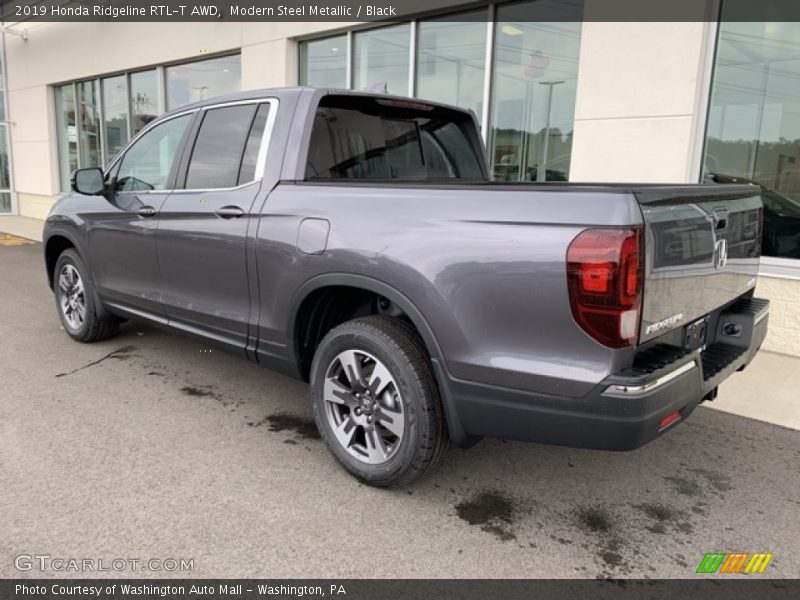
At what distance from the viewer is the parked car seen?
18.4 feet

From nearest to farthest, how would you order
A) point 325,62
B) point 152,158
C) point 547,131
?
point 152,158
point 547,131
point 325,62

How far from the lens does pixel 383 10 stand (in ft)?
27.3

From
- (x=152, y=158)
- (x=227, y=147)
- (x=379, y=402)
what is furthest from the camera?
(x=152, y=158)

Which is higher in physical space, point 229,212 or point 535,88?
point 535,88

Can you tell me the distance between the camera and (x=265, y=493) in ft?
9.86

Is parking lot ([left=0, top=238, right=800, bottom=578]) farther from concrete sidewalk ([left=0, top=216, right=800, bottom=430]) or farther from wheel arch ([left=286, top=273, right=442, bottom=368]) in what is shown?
wheel arch ([left=286, top=273, right=442, bottom=368])

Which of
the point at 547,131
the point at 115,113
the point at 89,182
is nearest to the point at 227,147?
the point at 89,182

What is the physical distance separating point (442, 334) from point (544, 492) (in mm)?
1051

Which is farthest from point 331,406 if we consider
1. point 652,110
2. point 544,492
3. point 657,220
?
point 652,110

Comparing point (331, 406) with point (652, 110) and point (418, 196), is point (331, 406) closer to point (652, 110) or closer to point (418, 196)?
point (418, 196)

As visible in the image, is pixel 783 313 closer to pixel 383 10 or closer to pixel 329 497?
pixel 329 497

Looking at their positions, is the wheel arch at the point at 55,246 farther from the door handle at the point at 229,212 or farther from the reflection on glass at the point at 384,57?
the reflection on glass at the point at 384,57

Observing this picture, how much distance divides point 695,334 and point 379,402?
4.71ft

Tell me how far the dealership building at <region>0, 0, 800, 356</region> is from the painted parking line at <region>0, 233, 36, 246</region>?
3.88 meters
